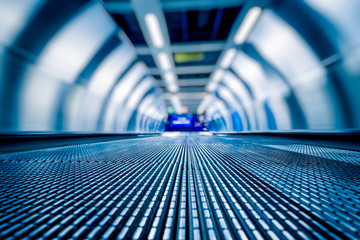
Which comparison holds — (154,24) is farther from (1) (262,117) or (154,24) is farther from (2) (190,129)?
(2) (190,129)

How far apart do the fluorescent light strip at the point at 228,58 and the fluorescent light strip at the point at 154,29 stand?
3064 mm

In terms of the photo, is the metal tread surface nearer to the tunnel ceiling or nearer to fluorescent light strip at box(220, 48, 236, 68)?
the tunnel ceiling

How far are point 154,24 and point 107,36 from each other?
5.21ft

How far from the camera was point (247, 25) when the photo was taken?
4996 mm

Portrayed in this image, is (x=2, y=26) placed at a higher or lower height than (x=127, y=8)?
lower

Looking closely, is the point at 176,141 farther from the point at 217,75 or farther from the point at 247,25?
the point at 217,75

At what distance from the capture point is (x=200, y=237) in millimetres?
429

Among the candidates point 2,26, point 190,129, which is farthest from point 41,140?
point 190,129

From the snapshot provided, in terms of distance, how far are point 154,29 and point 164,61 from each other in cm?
248

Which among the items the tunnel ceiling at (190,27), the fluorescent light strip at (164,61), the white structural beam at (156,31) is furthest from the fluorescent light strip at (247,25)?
the fluorescent light strip at (164,61)

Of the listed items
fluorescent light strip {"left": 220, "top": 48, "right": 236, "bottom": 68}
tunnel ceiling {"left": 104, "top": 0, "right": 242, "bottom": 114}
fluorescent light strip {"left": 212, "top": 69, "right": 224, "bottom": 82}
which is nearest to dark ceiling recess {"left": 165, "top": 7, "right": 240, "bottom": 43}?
tunnel ceiling {"left": 104, "top": 0, "right": 242, "bottom": 114}

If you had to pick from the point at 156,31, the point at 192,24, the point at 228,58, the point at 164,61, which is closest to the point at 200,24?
the point at 192,24

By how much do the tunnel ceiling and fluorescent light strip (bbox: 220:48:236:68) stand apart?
1.16 feet

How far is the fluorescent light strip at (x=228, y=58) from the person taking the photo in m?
6.77
